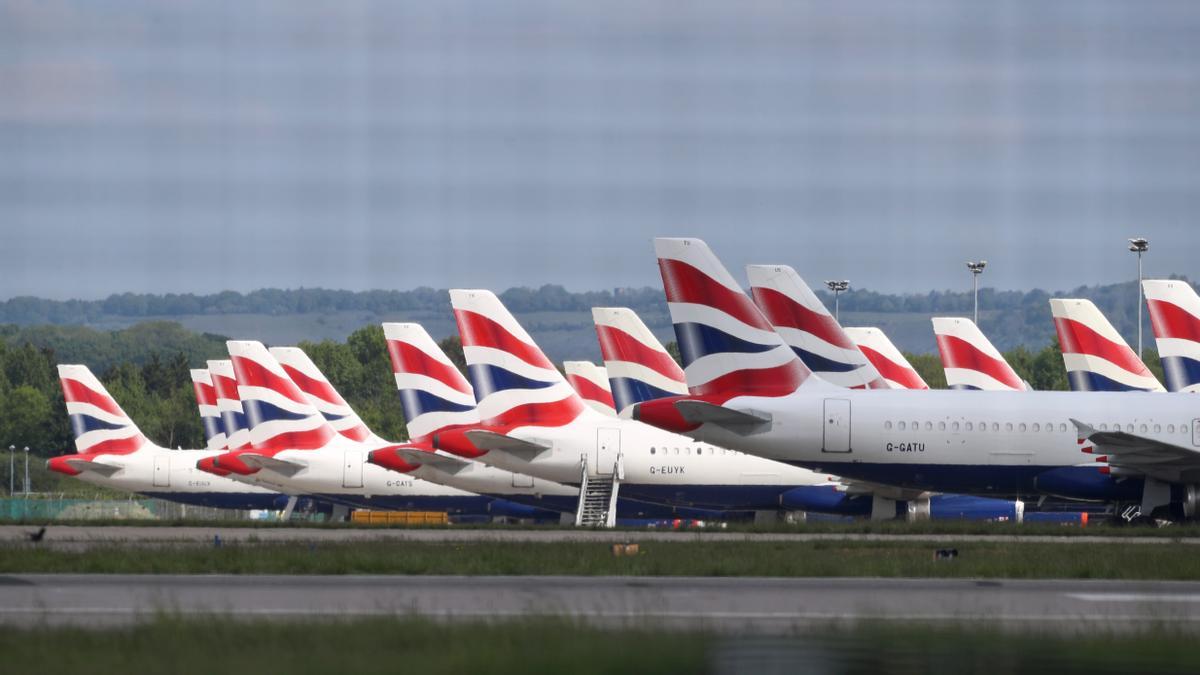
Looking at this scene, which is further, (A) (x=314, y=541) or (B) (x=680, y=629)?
(A) (x=314, y=541)

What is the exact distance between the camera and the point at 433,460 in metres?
62.6

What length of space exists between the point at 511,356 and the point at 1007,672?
134ft

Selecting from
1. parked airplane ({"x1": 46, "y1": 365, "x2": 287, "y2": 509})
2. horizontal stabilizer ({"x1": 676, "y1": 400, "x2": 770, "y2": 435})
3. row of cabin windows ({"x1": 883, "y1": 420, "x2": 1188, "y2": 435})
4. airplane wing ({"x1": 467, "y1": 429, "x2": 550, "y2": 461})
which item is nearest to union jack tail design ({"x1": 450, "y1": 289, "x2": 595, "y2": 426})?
airplane wing ({"x1": 467, "y1": 429, "x2": 550, "y2": 461})

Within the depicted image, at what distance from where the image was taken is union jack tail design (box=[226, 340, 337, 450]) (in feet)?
245

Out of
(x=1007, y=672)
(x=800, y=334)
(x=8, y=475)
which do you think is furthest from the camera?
(x=8, y=475)

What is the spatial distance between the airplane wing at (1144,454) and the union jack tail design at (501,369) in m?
18.0

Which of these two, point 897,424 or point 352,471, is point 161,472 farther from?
point 897,424

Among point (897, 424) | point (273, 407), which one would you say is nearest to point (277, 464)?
point (273, 407)

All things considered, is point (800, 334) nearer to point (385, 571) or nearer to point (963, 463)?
point (963, 463)

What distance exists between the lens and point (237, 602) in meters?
23.8

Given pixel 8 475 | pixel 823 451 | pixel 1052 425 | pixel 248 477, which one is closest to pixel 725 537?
pixel 823 451

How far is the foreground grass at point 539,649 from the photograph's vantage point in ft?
55.5

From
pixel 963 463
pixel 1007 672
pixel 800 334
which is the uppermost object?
pixel 800 334

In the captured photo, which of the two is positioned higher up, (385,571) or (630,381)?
(630,381)
